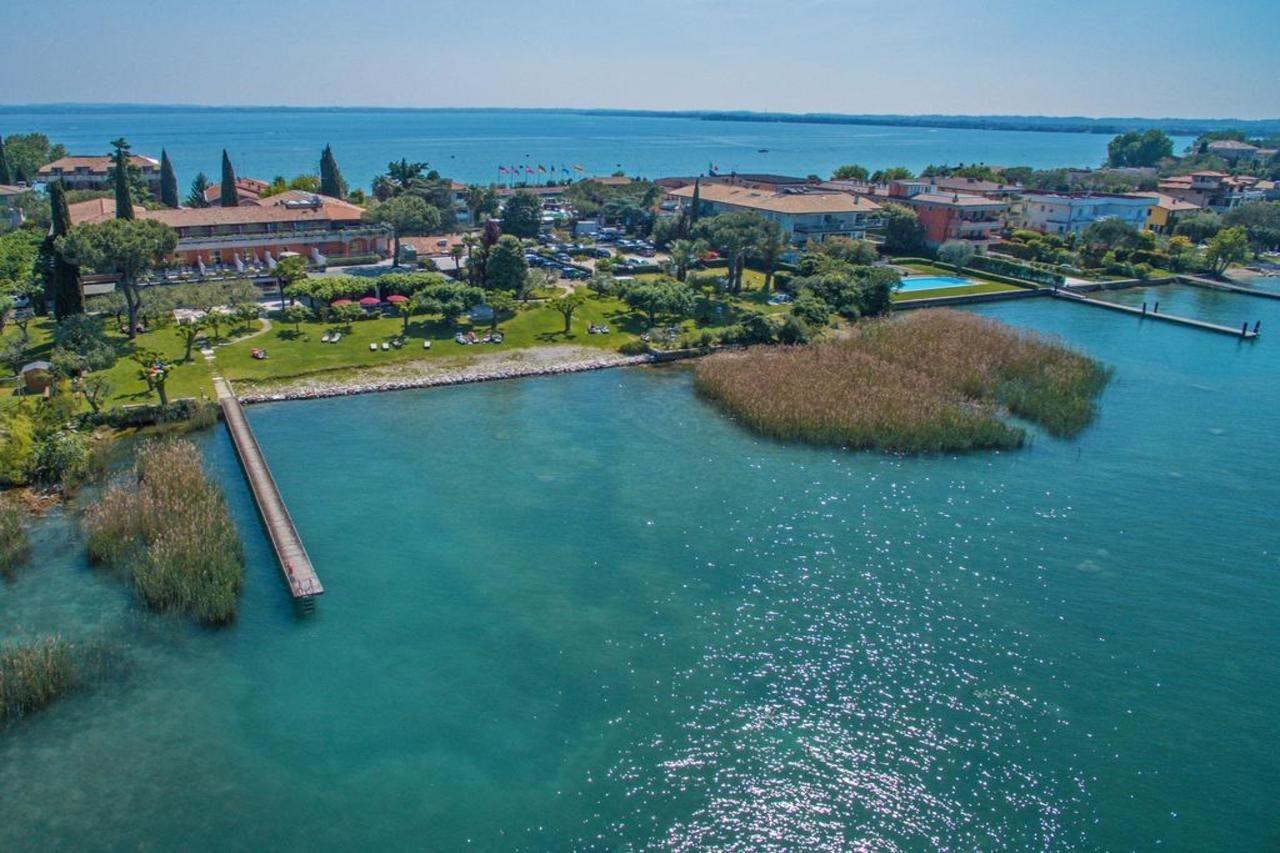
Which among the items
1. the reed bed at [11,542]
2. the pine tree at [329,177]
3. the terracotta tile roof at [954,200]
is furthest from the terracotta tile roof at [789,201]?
the reed bed at [11,542]

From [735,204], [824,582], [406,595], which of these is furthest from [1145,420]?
[735,204]

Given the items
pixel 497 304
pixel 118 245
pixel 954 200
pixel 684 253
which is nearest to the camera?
pixel 118 245

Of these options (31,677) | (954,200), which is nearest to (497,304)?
(31,677)

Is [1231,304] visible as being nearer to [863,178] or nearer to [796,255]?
[796,255]

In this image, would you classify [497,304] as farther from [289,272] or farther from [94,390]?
[94,390]

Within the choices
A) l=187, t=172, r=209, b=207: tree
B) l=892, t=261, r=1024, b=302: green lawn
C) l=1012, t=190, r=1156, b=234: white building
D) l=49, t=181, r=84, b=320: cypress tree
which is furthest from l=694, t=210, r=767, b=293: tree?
l=187, t=172, r=209, b=207: tree

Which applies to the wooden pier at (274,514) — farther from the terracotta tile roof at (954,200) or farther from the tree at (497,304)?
the terracotta tile roof at (954,200)

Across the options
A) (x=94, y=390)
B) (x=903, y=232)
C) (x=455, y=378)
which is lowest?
(x=455, y=378)

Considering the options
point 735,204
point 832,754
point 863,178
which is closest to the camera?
point 832,754
